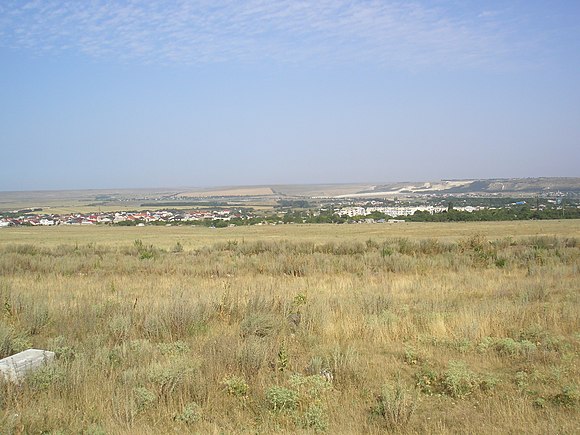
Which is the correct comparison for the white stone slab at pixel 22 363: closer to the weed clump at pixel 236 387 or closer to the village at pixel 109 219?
the weed clump at pixel 236 387

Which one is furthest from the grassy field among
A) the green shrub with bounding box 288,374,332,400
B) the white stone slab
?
the white stone slab

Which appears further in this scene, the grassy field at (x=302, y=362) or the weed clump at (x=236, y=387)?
the weed clump at (x=236, y=387)

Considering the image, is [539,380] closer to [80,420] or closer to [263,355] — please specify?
[263,355]

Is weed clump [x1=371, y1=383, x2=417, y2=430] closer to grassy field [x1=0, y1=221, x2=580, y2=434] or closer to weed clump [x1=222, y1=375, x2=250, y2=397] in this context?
grassy field [x1=0, y1=221, x2=580, y2=434]

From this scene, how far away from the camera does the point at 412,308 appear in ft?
30.5

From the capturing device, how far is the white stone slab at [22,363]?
16.8 feet

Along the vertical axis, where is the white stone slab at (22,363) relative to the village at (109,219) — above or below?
above

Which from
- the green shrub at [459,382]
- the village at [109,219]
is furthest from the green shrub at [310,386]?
the village at [109,219]

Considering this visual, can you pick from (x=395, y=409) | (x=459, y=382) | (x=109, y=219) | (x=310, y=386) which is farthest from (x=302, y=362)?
(x=109, y=219)

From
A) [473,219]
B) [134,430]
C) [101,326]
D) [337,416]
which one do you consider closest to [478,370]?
[337,416]

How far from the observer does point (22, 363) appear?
215 inches

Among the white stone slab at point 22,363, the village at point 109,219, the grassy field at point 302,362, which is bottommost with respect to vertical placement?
the village at point 109,219

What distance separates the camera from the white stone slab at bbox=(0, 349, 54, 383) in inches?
201

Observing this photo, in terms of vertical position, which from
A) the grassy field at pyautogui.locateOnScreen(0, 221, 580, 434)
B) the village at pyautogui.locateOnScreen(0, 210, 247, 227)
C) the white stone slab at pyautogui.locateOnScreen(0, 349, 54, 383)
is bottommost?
the village at pyautogui.locateOnScreen(0, 210, 247, 227)
